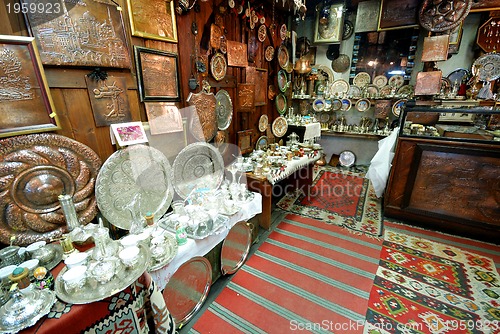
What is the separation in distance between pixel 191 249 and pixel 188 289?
36cm

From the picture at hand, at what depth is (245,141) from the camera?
9.30 ft

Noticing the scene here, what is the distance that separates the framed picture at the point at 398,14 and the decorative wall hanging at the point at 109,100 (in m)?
4.22

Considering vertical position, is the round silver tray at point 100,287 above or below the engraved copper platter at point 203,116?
below

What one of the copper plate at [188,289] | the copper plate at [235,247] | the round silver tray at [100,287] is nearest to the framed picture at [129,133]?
the round silver tray at [100,287]

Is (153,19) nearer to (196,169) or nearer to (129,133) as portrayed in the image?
(129,133)

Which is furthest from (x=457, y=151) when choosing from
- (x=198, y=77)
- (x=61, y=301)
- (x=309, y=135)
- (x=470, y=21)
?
(x=61, y=301)

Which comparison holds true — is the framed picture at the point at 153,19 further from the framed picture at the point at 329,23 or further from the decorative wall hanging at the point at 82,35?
the framed picture at the point at 329,23

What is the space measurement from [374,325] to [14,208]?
2.34 meters

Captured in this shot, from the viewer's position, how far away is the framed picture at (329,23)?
12.3 feet

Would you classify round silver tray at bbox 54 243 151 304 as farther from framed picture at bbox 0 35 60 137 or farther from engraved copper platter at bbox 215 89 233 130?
engraved copper platter at bbox 215 89 233 130

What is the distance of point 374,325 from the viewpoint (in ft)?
4.70

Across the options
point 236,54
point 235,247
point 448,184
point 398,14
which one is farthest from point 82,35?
point 398,14

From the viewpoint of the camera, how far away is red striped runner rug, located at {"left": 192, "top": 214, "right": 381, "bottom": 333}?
57.2 inches

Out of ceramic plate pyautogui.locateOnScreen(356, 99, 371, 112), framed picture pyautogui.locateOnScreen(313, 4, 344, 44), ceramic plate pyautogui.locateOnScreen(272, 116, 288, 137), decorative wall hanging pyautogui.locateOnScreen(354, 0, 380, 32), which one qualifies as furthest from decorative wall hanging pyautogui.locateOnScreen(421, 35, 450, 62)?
ceramic plate pyautogui.locateOnScreen(272, 116, 288, 137)
